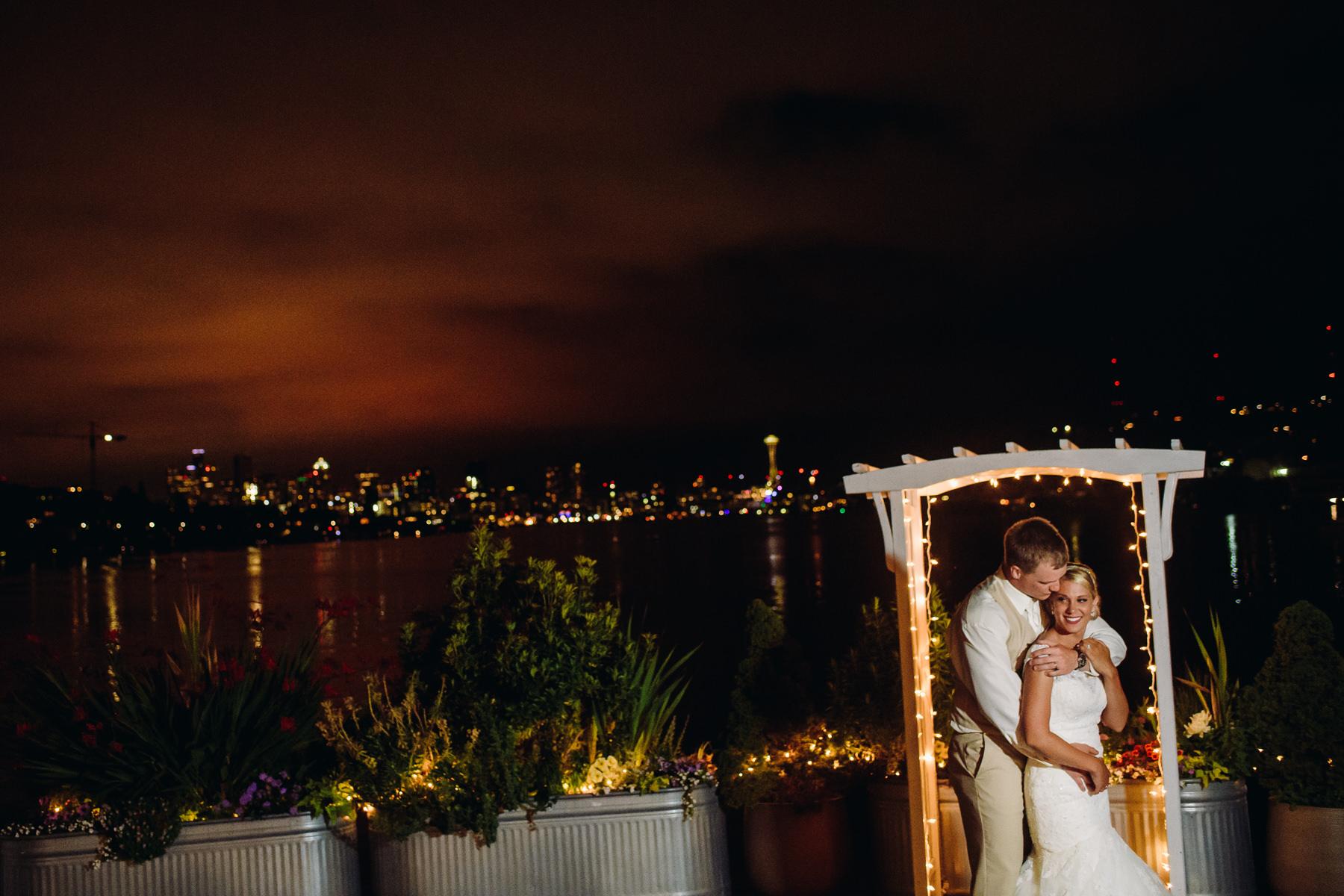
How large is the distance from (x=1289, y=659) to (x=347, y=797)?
453 centimetres

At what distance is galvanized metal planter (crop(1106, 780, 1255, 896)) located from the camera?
16.5ft

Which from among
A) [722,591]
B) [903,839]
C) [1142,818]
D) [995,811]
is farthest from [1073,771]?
[722,591]

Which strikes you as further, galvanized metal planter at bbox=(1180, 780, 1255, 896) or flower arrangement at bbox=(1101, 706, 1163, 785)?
flower arrangement at bbox=(1101, 706, 1163, 785)

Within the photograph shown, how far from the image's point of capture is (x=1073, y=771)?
4312mm

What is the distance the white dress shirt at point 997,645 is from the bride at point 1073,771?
66 mm

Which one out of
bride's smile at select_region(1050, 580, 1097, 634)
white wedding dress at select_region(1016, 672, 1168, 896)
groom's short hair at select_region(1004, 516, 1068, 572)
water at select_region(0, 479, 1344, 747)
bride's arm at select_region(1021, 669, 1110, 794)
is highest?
groom's short hair at select_region(1004, 516, 1068, 572)

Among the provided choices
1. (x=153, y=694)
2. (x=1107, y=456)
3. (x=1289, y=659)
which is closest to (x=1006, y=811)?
(x=1107, y=456)

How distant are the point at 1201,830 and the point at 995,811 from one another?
132 cm

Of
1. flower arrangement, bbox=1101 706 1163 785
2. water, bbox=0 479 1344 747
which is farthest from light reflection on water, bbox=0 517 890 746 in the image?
flower arrangement, bbox=1101 706 1163 785

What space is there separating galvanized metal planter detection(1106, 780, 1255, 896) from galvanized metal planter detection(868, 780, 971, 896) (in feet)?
2.30

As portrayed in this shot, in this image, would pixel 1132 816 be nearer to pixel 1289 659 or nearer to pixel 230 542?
pixel 1289 659

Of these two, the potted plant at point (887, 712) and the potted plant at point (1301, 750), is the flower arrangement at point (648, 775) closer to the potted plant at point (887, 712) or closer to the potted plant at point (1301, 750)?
the potted plant at point (887, 712)

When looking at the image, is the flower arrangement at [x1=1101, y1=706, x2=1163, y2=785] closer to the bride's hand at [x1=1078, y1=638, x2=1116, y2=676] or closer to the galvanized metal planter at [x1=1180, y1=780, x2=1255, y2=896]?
the galvanized metal planter at [x1=1180, y1=780, x2=1255, y2=896]

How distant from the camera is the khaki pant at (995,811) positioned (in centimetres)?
446
